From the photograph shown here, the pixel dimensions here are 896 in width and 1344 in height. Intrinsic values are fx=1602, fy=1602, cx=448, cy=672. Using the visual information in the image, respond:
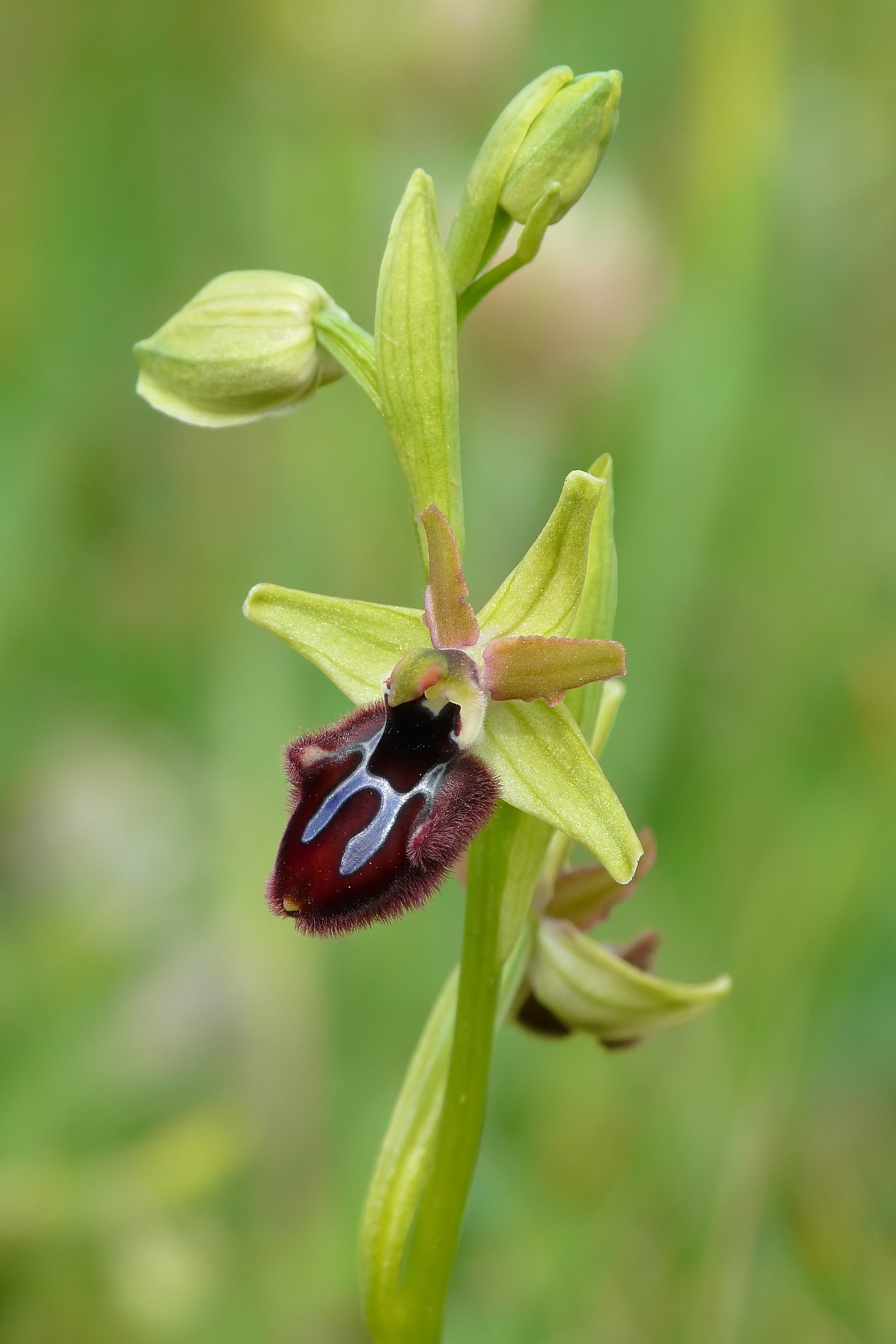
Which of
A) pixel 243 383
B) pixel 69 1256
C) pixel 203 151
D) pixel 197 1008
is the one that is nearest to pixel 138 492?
pixel 203 151

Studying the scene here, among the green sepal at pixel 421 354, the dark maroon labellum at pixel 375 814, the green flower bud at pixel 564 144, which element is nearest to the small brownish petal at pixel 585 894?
the dark maroon labellum at pixel 375 814

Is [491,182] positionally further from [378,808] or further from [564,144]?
[378,808]

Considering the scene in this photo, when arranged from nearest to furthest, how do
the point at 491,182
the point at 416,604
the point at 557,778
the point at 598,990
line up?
the point at 557,778, the point at 491,182, the point at 598,990, the point at 416,604

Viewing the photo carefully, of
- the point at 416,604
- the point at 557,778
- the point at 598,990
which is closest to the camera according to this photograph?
the point at 557,778

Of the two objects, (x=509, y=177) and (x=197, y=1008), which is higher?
(x=509, y=177)

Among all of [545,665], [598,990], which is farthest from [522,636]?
[598,990]

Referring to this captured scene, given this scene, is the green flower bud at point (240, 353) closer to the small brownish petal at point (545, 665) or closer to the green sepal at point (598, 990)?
the small brownish petal at point (545, 665)

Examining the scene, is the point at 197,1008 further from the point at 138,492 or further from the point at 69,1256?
the point at 138,492
